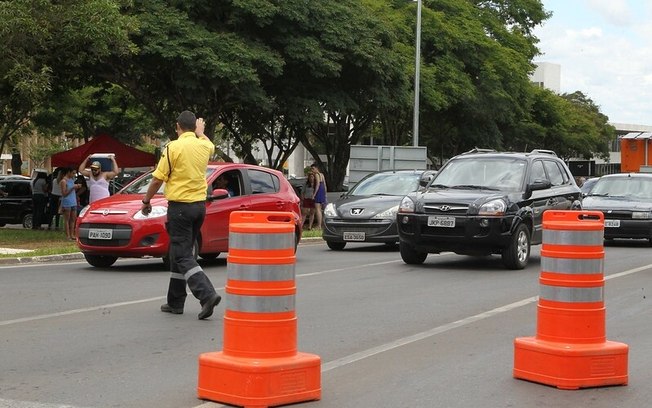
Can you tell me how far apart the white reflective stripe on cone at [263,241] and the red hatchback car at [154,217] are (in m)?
8.42

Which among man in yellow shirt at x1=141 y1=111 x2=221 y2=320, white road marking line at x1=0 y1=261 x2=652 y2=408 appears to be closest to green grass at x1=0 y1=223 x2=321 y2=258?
white road marking line at x1=0 y1=261 x2=652 y2=408

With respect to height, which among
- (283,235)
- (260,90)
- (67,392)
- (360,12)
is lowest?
(67,392)

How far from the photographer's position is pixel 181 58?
29406 mm

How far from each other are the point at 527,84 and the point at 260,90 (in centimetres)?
2595

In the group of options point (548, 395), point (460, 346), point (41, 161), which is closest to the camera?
point (548, 395)

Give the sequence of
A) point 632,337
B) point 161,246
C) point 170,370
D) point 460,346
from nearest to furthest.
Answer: point 170,370 → point 460,346 → point 632,337 → point 161,246

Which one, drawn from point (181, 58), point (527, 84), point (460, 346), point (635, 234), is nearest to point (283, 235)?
point (460, 346)

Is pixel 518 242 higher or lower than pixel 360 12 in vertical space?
lower

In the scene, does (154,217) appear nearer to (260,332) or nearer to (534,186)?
(534,186)

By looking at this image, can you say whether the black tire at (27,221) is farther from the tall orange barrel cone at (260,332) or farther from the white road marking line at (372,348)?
the tall orange barrel cone at (260,332)

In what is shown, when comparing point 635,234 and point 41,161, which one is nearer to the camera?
point 635,234

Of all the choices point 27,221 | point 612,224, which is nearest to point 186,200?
point 612,224

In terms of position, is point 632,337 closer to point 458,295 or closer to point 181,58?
point 458,295

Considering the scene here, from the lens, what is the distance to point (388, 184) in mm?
22219
